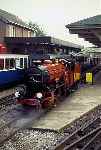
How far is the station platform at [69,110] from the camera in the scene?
14.2m

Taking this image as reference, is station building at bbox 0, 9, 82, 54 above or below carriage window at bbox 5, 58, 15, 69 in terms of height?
above

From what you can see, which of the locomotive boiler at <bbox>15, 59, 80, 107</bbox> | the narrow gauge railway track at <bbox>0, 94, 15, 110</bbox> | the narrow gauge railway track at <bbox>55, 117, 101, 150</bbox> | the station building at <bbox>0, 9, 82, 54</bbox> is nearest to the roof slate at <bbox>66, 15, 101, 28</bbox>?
the station building at <bbox>0, 9, 82, 54</bbox>

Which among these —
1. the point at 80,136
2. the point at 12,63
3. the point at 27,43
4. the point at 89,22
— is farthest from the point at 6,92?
the point at 27,43

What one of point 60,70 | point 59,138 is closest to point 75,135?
point 59,138

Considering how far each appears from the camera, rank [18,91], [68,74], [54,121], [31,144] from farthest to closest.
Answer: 1. [68,74]
2. [18,91]
3. [54,121]
4. [31,144]

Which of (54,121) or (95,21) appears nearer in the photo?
(54,121)

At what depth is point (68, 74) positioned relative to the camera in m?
22.1

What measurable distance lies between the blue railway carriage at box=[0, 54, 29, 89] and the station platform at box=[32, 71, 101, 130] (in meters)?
3.87

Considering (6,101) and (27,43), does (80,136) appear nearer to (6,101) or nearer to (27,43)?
(6,101)

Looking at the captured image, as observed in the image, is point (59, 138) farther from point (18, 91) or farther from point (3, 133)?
point (18, 91)

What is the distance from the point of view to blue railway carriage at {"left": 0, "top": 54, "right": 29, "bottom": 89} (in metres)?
23.8

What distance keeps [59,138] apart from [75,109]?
19.7ft

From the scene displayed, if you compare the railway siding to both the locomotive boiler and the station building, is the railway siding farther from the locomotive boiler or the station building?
the station building

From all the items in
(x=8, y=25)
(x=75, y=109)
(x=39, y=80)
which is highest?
(x=8, y=25)
